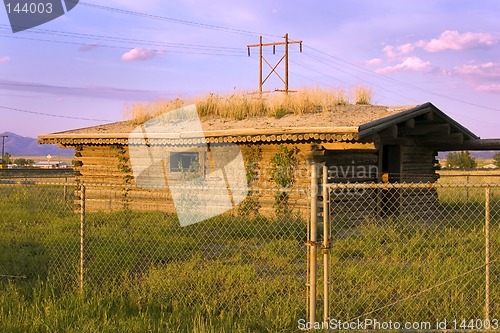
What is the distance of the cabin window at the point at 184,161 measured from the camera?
15.7 m

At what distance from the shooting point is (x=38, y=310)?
612 centimetres

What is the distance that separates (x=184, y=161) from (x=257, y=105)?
333cm

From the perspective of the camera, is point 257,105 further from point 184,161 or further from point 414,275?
point 414,275

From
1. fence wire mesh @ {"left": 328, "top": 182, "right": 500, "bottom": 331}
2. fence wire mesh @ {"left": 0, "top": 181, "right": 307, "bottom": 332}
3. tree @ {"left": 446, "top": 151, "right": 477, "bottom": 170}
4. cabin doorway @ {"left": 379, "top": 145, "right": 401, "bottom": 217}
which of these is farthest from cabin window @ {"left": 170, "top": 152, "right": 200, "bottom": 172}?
tree @ {"left": 446, "top": 151, "right": 477, "bottom": 170}

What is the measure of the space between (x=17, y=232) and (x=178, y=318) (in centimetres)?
807

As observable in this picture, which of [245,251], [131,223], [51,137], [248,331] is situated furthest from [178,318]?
[51,137]

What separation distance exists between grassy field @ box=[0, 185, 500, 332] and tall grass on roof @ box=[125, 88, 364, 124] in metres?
5.42

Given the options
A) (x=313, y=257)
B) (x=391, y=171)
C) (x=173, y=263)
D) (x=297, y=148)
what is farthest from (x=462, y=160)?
(x=313, y=257)

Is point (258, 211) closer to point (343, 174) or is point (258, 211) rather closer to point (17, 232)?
point (343, 174)

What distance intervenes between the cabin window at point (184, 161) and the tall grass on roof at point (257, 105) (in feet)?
7.57

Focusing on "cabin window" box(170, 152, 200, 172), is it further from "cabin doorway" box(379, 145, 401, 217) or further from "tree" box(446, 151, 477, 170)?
"tree" box(446, 151, 477, 170)

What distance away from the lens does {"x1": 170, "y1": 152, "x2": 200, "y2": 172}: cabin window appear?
15.7 metres

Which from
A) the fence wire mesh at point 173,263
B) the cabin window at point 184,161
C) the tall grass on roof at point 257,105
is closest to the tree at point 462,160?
the tall grass on roof at point 257,105

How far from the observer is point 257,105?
17.7 meters
